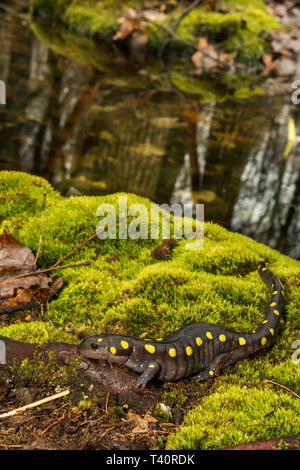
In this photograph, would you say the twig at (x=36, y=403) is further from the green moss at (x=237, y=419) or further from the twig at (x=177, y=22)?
the twig at (x=177, y=22)

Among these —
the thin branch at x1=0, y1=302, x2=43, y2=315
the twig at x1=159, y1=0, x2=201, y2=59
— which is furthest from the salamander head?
the twig at x1=159, y1=0, x2=201, y2=59

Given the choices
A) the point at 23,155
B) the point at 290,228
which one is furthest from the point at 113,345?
the point at 23,155

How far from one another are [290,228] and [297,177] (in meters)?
1.64

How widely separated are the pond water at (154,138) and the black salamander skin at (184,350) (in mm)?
2802

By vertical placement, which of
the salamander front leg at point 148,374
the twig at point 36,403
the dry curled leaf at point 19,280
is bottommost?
the twig at point 36,403

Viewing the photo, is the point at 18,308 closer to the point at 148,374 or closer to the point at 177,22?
the point at 148,374

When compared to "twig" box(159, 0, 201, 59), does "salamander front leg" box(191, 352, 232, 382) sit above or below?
below

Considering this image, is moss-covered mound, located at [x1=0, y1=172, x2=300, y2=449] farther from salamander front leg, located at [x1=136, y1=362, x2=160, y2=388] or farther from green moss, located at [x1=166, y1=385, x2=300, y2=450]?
salamander front leg, located at [x1=136, y1=362, x2=160, y2=388]

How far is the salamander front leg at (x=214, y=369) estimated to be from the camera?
113 inches

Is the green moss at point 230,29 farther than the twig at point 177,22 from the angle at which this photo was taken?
Yes

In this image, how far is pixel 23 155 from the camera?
258 inches

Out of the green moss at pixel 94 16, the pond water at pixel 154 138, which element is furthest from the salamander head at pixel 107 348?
the green moss at pixel 94 16

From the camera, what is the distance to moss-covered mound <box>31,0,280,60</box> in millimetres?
14273
